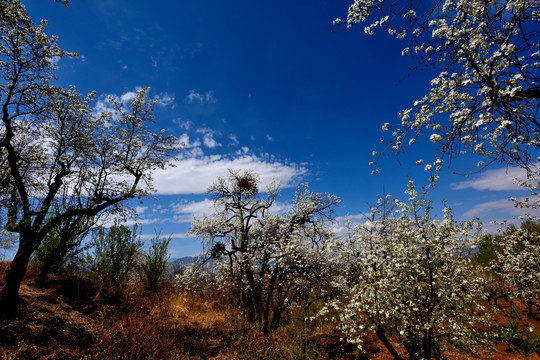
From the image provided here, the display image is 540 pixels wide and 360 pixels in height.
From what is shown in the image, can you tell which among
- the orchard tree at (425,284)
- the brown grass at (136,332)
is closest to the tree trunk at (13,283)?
Result: the brown grass at (136,332)

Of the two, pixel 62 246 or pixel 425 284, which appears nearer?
pixel 425 284

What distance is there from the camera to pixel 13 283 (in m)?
5.98

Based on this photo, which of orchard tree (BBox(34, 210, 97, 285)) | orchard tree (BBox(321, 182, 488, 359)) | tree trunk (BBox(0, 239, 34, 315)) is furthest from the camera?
orchard tree (BBox(34, 210, 97, 285))

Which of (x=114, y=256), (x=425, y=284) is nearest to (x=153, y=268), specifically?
(x=114, y=256)

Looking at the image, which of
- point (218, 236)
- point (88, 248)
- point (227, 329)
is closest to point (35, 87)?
point (88, 248)

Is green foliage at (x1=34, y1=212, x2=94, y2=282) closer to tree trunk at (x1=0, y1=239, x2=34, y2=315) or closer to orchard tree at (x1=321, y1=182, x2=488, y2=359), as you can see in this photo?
tree trunk at (x1=0, y1=239, x2=34, y2=315)

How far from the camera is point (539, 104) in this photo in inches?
113

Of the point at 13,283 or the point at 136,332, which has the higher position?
the point at 13,283

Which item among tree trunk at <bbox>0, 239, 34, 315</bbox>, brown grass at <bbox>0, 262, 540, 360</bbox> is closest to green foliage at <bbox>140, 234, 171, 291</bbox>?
brown grass at <bbox>0, 262, 540, 360</bbox>

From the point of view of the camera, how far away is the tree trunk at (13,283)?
587 centimetres

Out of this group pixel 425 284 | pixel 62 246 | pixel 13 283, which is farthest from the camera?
pixel 62 246

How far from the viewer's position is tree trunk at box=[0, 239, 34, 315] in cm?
587

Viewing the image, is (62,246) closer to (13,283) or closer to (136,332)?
(13,283)

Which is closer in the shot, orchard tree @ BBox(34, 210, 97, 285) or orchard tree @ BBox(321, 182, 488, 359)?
orchard tree @ BBox(321, 182, 488, 359)
